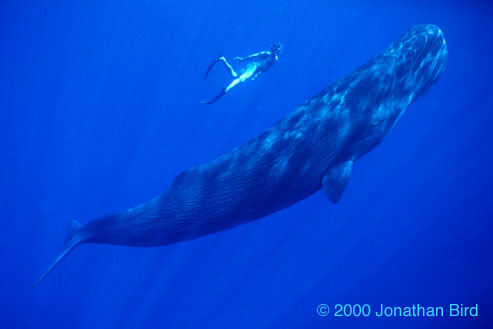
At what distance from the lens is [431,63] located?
17.6 ft

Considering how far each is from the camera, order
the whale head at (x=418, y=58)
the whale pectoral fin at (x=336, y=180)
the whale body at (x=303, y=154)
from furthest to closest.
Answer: the whale head at (x=418, y=58)
the whale pectoral fin at (x=336, y=180)
the whale body at (x=303, y=154)

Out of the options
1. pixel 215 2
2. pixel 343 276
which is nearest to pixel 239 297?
pixel 343 276

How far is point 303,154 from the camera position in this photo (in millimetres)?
4520

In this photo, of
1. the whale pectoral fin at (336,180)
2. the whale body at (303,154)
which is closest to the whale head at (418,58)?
the whale body at (303,154)

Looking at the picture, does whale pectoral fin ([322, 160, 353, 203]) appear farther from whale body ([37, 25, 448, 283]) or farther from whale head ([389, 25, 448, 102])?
whale head ([389, 25, 448, 102])

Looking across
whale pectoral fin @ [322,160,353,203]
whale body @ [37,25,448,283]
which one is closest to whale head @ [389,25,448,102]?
whale body @ [37,25,448,283]

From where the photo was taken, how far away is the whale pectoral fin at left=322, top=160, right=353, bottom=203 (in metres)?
4.76

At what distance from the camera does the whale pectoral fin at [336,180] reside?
187 inches

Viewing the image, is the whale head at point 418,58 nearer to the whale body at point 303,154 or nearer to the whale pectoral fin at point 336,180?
the whale body at point 303,154

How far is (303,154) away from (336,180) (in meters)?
0.71

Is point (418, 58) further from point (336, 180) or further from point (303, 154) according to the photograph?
point (303, 154)

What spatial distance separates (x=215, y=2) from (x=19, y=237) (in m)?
27.9

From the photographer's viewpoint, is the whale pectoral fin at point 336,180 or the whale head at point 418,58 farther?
the whale head at point 418,58

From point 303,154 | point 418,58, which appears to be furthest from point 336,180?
point 418,58
